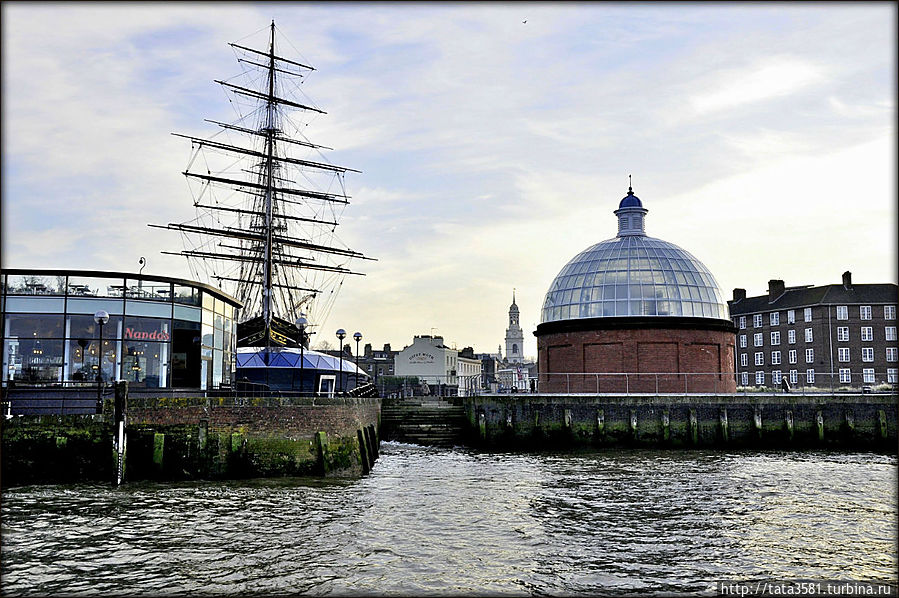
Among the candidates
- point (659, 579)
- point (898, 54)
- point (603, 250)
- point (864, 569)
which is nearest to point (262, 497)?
point (659, 579)

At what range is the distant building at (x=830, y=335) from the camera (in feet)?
234

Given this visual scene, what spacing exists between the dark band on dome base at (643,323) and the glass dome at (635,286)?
1.44ft

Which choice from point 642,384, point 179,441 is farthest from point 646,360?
point 179,441

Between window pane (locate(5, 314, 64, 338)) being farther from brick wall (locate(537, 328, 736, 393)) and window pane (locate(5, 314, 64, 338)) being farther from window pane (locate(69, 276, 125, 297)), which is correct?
brick wall (locate(537, 328, 736, 393))

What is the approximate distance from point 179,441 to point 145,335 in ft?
17.4

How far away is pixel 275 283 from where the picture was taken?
5378 centimetres

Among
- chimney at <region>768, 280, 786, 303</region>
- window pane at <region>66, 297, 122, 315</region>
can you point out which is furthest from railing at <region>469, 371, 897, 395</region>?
chimney at <region>768, 280, 786, 303</region>

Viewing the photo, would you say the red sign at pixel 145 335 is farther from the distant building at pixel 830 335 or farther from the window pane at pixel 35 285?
the distant building at pixel 830 335

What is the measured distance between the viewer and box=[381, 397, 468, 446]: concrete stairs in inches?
1388

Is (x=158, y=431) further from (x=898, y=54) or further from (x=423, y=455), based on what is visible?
(x=898, y=54)

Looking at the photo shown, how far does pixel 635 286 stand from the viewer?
43.4 metres

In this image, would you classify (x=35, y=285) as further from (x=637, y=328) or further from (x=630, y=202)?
(x=630, y=202)

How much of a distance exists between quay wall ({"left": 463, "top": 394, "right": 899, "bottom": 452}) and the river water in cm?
1091

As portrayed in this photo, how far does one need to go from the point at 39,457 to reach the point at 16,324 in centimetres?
535
